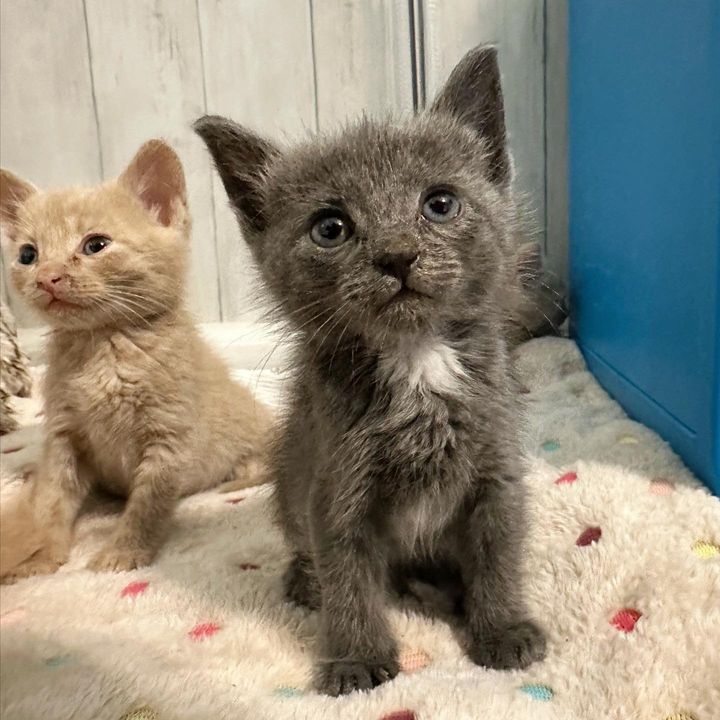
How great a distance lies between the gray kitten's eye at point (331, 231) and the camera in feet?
2.29

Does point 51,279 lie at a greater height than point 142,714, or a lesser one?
greater

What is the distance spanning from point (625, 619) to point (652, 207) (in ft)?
2.23

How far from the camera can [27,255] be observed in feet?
3.90

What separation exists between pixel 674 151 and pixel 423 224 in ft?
1.93

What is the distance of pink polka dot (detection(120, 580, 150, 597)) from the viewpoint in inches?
37.9

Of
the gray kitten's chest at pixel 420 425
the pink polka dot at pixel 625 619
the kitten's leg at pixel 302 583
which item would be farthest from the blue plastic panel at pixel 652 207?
the kitten's leg at pixel 302 583

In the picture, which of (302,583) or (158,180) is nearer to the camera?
(302,583)

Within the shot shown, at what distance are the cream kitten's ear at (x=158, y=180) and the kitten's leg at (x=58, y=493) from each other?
1.32 feet

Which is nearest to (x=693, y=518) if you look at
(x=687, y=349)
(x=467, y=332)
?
(x=687, y=349)

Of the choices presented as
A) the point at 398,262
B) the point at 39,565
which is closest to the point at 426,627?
the point at 398,262

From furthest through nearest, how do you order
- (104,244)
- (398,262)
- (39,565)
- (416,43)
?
1. (416,43)
2. (104,244)
3. (39,565)
4. (398,262)

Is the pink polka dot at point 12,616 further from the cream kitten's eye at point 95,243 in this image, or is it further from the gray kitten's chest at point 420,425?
the cream kitten's eye at point 95,243

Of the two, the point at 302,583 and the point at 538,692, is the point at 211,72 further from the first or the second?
the point at 538,692

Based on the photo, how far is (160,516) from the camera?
1.15m
